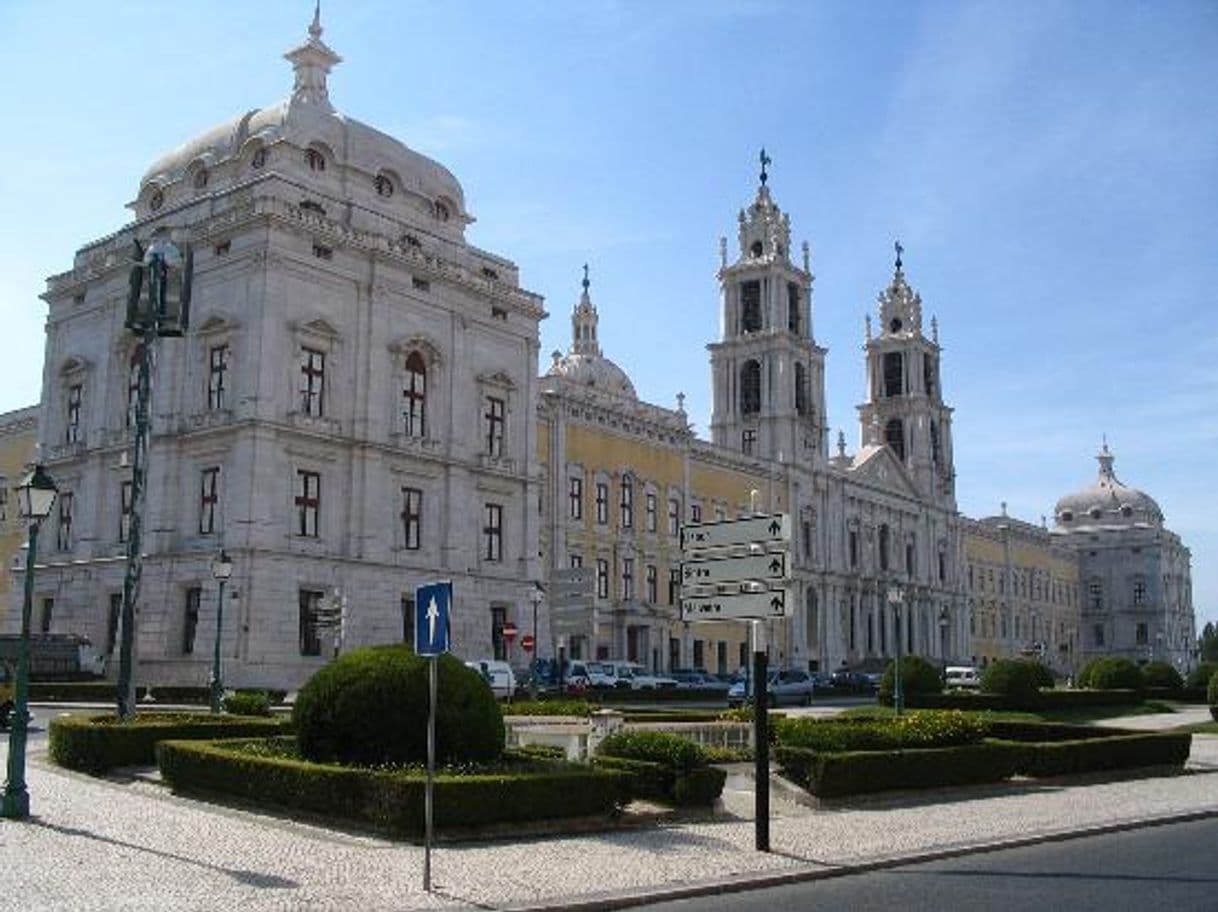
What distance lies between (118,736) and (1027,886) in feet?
45.4

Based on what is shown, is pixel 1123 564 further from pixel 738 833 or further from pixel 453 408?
pixel 738 833

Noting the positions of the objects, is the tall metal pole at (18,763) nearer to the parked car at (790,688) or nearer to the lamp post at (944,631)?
the parked car at (790,688)

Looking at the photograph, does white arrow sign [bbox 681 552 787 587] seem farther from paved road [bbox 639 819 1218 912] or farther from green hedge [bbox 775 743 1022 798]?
green hedge [bbox 775 743 1022 798]

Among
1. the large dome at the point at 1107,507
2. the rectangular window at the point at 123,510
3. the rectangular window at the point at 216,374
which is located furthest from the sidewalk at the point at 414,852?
the large dome at the point at 1107,507

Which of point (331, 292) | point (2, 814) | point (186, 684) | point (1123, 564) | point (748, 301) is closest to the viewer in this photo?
point (2, 814)

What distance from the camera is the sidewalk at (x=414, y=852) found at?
36.2 feet

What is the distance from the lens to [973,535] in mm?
111625

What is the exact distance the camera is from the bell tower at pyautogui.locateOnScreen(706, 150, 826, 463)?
85562 millimetres

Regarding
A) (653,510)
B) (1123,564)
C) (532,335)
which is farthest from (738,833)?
(1123,564)

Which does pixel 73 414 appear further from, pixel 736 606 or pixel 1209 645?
pixel 1209 645

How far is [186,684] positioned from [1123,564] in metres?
114

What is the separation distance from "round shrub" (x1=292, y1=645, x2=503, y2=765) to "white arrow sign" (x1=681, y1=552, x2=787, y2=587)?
318 centimetres

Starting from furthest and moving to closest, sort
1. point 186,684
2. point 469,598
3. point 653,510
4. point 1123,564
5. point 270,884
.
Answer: point 1123,564 < point 653,510 < point 469,598 < point 186,684 < point 270,884

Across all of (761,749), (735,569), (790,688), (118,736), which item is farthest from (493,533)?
(761,749)
